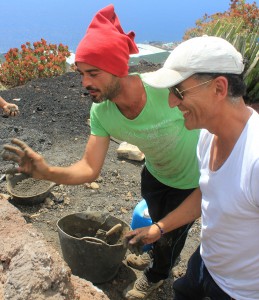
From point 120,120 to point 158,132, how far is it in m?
0.25

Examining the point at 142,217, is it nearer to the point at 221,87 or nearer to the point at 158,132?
the point at 158,132

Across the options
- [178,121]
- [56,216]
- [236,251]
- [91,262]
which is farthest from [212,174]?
[56,216]

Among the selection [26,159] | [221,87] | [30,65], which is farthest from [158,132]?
[30,65]

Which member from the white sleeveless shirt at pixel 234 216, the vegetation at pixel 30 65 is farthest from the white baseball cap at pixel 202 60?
the vegetation at pixel 30 65

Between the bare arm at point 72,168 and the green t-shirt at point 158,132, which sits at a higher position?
the green t-shirt at point 158,132

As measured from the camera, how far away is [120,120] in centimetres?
274

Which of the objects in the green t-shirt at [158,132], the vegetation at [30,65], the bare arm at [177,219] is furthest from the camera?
the vegetation at [30,65]

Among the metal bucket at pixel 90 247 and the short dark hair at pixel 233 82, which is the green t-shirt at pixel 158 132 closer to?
the metal bucket at pixel 90 247

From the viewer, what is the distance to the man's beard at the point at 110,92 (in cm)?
264

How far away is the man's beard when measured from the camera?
2.64m

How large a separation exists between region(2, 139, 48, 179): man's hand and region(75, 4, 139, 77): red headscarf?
62 centimetres

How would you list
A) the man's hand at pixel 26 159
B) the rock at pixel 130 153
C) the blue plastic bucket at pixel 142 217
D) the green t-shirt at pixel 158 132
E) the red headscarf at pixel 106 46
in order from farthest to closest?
1. the rock at pixel 130 153
2. the blue plastic bucket at pixel 142 217
3. the green t-shirt at pixel 158 132
4. the red headscarf at pixel 106 46
5. the man's hand at pixel 26 159

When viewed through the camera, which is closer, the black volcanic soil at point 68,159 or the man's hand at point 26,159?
the man's hand at point 26,159

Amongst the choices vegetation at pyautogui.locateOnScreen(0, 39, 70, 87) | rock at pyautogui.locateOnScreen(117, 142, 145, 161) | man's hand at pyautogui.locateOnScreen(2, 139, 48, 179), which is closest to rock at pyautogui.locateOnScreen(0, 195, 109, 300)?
man's hand at pyautogui.locateOnScreen(2, 139, 48, 179)
